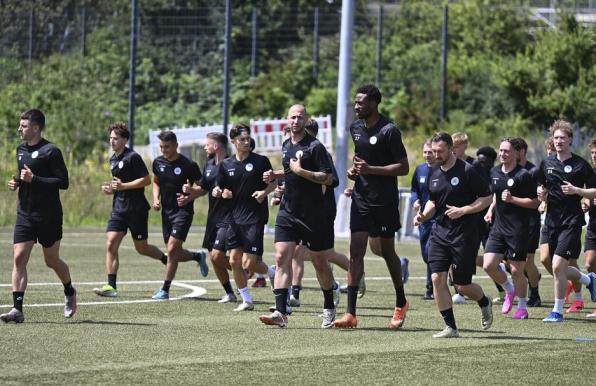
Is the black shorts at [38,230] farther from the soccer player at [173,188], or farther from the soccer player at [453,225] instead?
the soccer player at [453,225]

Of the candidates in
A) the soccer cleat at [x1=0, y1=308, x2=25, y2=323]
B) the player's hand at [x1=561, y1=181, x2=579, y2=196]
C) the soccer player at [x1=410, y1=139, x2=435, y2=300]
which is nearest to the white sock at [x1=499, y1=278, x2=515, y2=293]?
the player's hand at [x1=561, y1=181, x2=579, y2=196]

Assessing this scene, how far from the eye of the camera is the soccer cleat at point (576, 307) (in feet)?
51.6

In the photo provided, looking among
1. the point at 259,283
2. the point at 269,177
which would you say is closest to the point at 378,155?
the point at 269,177

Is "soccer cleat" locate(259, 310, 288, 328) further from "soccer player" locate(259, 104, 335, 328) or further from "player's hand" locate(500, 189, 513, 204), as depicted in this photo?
"player's hand" locate(500, 189, 513, 204)

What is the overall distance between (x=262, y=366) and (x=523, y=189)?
18.7ft

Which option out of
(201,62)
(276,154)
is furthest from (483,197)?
(201,62)

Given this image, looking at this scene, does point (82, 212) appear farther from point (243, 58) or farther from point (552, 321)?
point (552, 321)

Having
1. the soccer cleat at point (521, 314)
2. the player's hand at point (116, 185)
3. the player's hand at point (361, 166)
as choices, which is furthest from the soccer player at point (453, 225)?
the player's hand at point (116, 185)

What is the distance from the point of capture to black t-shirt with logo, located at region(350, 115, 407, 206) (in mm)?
13273

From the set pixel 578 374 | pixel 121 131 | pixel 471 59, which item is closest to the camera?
pixel 578 374

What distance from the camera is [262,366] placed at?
10297mm

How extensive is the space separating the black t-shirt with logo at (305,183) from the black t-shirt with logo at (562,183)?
294cm

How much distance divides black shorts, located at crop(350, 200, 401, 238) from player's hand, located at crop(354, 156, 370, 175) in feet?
1.28

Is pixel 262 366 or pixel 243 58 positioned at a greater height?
pixel 243 58
